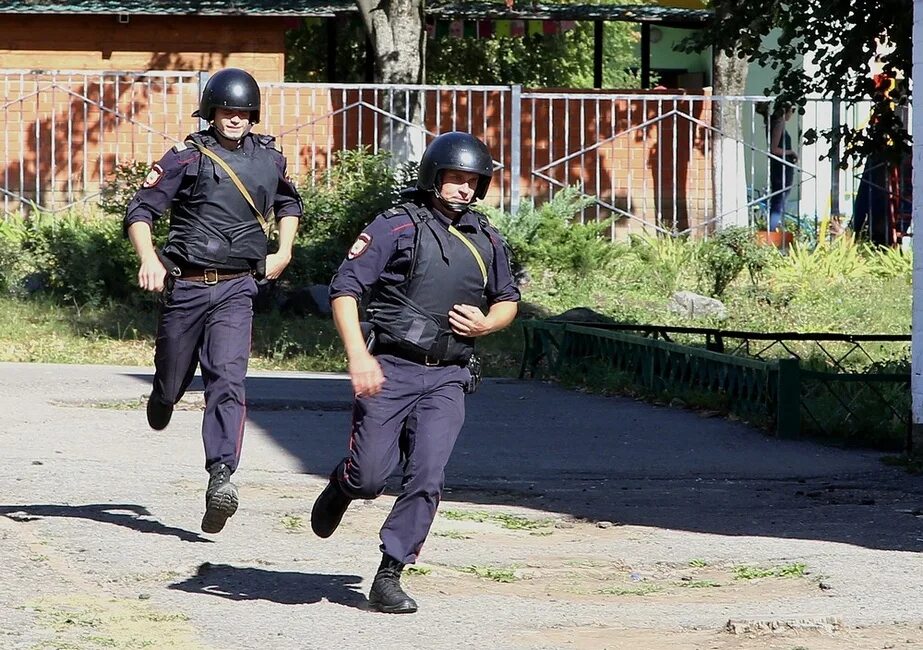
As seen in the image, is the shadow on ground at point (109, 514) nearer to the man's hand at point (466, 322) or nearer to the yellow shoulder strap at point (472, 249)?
the man's hand at point (466, 322)

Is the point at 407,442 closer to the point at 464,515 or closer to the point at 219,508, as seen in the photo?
the point at 219,508

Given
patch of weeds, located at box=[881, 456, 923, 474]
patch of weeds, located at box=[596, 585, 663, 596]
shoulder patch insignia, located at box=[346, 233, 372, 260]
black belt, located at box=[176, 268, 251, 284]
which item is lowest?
patch of weeds, located at box=[596, 585, 663, 596]

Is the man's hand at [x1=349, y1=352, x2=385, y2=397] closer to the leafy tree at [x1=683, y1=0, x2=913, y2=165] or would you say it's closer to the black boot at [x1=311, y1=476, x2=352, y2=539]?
the black boot at [x1=311, y1=476, x2=352, y2=539]

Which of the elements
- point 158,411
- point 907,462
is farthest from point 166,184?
point 907,462

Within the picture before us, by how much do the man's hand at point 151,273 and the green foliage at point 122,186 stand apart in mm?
10476

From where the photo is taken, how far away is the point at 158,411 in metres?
7.52

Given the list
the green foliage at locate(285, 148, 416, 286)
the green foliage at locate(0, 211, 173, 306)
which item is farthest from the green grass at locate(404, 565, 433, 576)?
the green foliage at locate(285, 148, 416, 286)

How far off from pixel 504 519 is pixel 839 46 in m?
7.90

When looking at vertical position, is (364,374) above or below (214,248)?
below

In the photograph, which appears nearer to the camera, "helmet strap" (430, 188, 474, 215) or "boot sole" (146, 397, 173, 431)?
"helmet strap" (430, 188, 474, 215)

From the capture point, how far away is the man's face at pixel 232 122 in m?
7.25

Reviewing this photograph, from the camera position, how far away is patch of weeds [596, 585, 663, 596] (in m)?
6.36

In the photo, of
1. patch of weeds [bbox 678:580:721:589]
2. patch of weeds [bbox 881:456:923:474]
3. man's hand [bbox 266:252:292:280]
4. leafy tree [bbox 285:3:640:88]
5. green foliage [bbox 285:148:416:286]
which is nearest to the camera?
patch of weeds [bbox 678:580:721:589]

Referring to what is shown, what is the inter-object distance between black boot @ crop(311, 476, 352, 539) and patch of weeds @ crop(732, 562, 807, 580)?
1.60m
